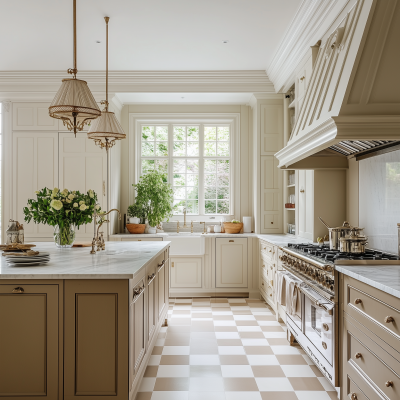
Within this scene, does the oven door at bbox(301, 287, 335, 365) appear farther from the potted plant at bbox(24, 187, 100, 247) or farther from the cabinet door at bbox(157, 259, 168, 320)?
the potted plant at bbox(24, 187, 100, 247)

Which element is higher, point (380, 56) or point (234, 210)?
point (380, 56)

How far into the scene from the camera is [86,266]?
2.42 m

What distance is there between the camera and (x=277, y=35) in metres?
4.20

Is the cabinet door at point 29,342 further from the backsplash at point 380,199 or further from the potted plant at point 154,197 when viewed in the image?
the potted plant at point 154,197

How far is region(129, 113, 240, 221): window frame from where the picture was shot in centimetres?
616

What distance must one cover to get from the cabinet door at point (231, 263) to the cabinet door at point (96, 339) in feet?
11.2

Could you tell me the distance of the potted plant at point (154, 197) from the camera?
5.67m

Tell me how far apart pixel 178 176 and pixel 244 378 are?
3907 mm

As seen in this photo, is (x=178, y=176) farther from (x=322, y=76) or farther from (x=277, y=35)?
(x=322, y=76)

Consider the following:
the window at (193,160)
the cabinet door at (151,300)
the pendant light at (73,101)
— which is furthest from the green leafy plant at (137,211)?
the pendant light at (73,101)

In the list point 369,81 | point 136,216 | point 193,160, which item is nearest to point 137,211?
point 136,216

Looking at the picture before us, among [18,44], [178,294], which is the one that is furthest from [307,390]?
[18,44]

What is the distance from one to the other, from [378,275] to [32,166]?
16.0 ft

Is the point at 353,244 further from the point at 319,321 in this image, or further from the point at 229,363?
the point at 229,363
